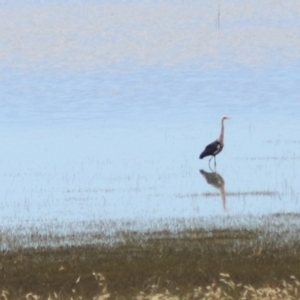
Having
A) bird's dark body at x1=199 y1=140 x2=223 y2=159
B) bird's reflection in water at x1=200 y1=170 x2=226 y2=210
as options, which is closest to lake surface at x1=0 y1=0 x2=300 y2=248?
bird's reflection in water at x1=200 y1=170 x2=226 y2=210

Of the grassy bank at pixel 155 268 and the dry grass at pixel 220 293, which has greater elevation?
the dry grass at pixel 220 293

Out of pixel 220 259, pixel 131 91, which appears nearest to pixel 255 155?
pixel 220 259

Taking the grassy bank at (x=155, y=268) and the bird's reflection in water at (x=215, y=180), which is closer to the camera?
the grassy bank at (x=155, y=268)

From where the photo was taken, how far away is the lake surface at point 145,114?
17609 mm

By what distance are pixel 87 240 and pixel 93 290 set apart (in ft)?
10.5

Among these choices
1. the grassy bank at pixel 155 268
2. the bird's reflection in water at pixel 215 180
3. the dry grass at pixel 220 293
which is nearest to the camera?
the dry grass at pixel 220 293

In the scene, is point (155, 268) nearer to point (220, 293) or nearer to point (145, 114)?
point (220, 293)

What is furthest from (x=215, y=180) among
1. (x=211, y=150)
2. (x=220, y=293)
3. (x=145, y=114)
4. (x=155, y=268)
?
(x=145, y=114)

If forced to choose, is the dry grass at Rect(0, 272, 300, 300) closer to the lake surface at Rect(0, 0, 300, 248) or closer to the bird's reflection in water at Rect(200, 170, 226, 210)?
the lake surface at Rect(0, 0, 300, 248)

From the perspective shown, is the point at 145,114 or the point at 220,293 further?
the point at 145,114

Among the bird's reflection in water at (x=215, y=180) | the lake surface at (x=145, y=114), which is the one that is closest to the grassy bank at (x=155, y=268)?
the lake surface at (x=145, y=114)

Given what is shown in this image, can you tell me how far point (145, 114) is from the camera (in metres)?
32.8

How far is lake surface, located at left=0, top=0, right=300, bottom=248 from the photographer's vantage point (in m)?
17.6

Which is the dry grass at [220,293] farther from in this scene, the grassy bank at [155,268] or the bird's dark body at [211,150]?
the bird's dark body at [211,150]
